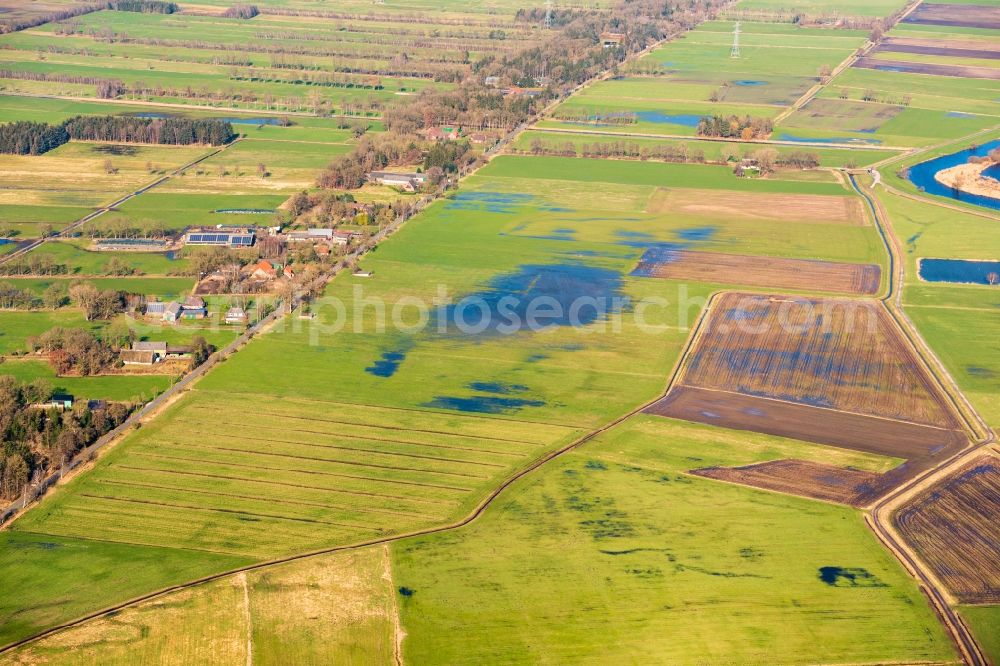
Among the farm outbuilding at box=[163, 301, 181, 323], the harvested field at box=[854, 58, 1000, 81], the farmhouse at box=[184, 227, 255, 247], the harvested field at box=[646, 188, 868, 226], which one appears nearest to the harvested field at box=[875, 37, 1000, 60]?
the harvested field at box=[854, 58, 1000, 81]

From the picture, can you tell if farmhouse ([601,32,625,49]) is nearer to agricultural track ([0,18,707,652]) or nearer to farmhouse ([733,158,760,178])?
farmhouse ([733,158,760,178])

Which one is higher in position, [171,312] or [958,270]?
[958,270]

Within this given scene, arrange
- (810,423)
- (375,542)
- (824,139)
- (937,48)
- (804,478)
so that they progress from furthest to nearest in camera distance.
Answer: (937,48)
(824,139)
(810,423)
(804,478)
(375,542)

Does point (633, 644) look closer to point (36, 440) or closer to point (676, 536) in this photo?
A: point (676, 536)

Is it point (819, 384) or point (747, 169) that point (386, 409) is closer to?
point (819, 384)

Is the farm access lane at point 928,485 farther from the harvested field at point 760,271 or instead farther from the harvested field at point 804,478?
the harvested field at point 760,271

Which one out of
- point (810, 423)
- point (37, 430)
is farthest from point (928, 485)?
point (37, 430)
